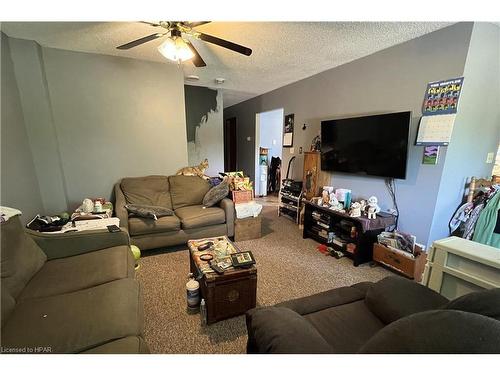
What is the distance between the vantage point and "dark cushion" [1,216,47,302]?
1.20 metres

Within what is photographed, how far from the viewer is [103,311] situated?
42.2 inches

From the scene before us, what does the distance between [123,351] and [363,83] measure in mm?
3218

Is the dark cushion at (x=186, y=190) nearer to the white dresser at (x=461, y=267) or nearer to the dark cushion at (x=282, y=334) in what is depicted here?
the dark cushion at (x=282, y=334)

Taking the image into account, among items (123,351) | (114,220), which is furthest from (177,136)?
(123,351)

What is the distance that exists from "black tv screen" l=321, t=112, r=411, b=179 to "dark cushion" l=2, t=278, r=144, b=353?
8.24 ft

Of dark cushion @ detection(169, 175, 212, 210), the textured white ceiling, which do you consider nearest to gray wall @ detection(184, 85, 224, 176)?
the textured white ceiling

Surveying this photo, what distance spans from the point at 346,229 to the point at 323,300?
1.51 meters

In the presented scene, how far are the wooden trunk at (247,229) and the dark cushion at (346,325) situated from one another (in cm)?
183

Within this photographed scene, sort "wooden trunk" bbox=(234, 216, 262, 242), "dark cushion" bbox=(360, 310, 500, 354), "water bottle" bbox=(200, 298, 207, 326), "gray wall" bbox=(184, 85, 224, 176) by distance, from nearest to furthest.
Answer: "dark cushion" bbox=(360, 310, 500, 354) → "water bottle" bbox=(200, 298, 207, 326) → "wooden trunk" bbox=(234, 216, 262, 242) → "gray wall" bbox=(184, 85, 224, 176)

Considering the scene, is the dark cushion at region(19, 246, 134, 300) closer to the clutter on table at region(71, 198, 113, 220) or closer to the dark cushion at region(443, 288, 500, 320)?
the clutter on table at region(71, 198, 113, 220)

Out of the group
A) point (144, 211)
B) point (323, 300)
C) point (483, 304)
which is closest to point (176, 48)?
point (144, 211)

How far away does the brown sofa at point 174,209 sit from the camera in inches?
98.0

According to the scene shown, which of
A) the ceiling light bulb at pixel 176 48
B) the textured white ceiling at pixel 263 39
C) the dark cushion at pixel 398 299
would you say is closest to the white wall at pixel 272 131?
the textured white ceiling at pixel 263 39
